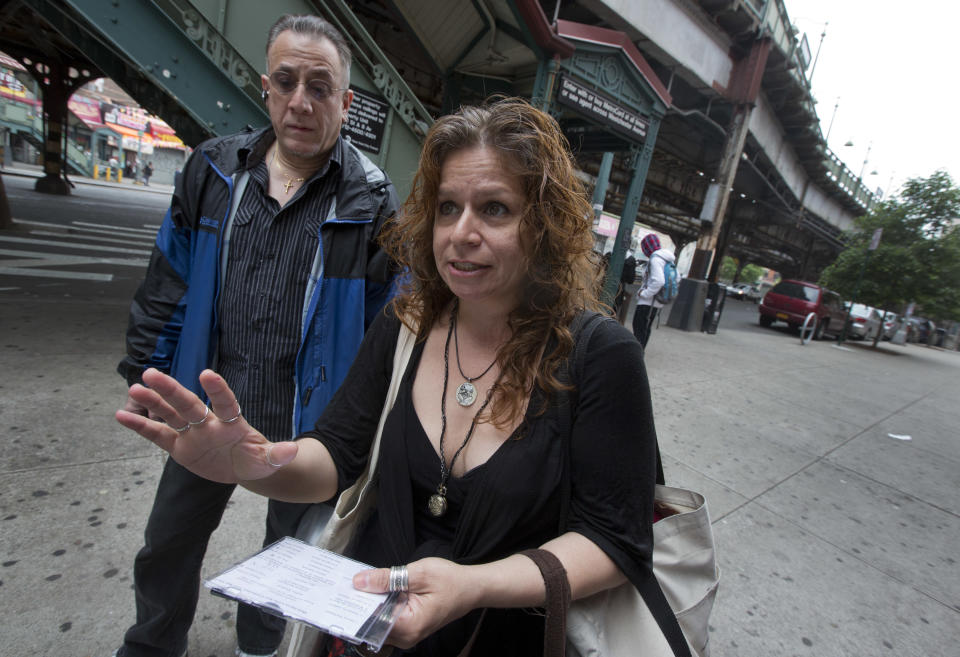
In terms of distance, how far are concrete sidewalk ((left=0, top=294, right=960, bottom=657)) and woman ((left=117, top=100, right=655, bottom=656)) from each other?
1362 millimetres

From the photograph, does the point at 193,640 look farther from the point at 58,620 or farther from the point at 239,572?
the point at 239,572

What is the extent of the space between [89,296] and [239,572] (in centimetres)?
671

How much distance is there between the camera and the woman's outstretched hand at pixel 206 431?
0.95m

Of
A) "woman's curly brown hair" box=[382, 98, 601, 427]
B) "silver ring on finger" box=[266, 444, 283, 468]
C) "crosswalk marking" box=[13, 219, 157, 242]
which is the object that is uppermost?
"woman's curly brown hair" box=[382, 98, 601, 427]

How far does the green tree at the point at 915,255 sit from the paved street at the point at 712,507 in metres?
12.5

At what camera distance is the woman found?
1.02m

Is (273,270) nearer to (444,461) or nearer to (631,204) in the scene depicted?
(444,461)

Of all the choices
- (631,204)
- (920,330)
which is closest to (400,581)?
(631,204)

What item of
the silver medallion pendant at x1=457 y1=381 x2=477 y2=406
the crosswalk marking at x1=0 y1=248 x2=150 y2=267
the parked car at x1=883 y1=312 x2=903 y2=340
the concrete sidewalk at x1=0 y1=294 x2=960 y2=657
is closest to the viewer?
the silver medallion pendant at x1=457 y1=381 x2=477 y2=406

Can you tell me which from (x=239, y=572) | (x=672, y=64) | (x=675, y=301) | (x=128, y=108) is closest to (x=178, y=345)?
(x=239, y=572)

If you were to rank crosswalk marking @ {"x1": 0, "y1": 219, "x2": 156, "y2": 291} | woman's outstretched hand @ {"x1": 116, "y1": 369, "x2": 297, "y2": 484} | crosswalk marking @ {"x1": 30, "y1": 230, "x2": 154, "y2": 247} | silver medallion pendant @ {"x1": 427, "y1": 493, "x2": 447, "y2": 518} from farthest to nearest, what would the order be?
crosswalk marking @ {"x1": 30, "y1": 230, "x2": 154, "y2": 247}, crosswalk marking @ {"x1": 0, "y1": 219, "x2": 156, "y2": 291}, silver medallion pendant @ {"x1": 427, "y1": 493, "x2": 447, "y2": 518}, woman's outstretched hand @ {"x1": 116, "y1": 369, "x2": 297, "y2": 484}

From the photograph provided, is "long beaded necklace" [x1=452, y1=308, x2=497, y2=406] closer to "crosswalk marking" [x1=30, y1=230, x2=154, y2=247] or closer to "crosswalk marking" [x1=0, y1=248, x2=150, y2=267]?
"crosswalk marking" [x1=0, y1=248, x2=150, y2=267]

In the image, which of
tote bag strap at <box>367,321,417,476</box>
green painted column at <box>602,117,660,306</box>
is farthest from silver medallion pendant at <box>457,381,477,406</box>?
green painted column at <box>602,117,660,306</box>

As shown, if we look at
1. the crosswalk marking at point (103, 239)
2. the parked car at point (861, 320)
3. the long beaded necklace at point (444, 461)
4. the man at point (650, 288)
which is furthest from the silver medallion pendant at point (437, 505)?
the parked car at point (861, 320)
